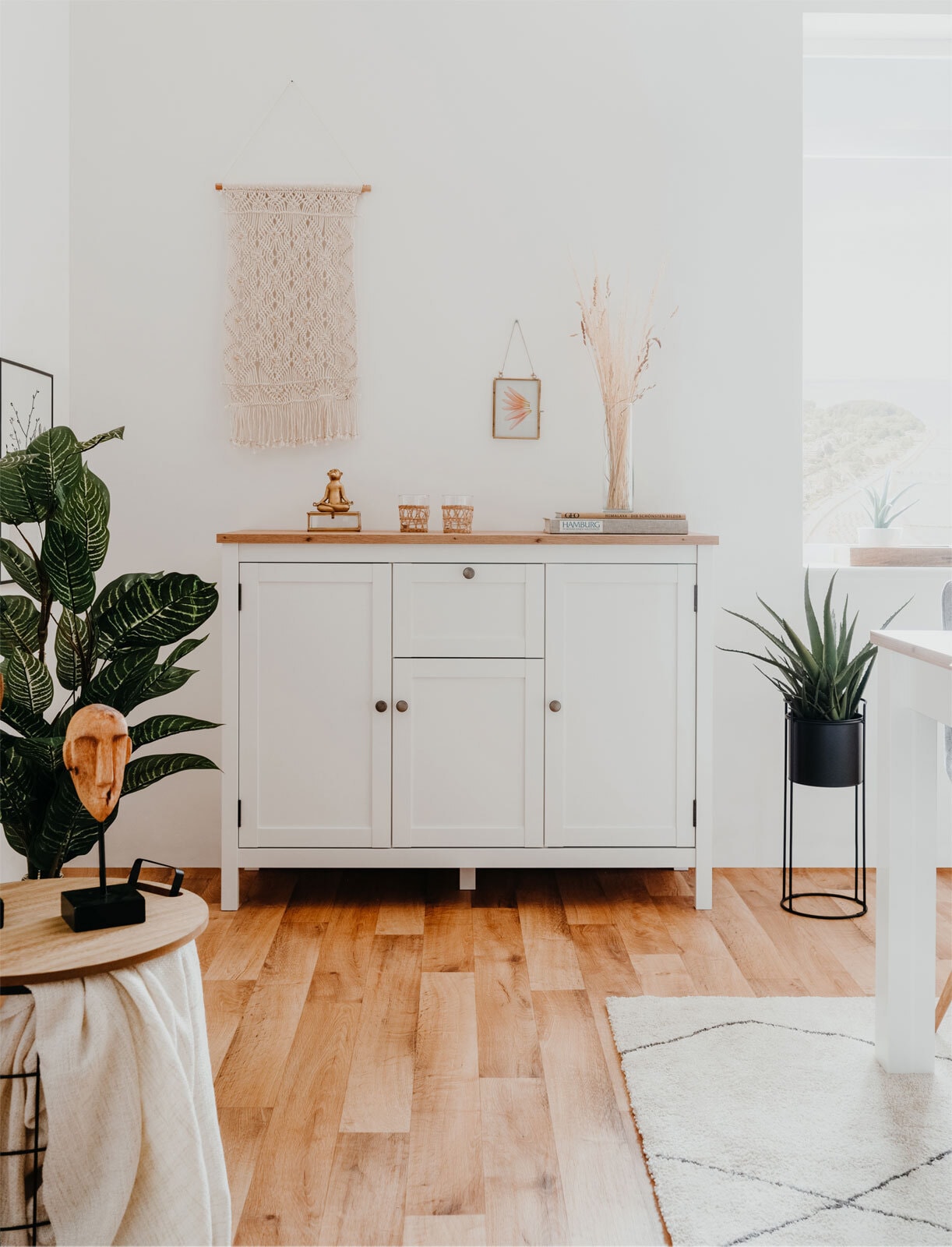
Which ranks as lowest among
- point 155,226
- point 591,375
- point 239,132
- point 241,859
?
point 241,859

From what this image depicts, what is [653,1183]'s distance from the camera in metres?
1.64

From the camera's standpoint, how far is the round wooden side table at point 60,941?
130 cm

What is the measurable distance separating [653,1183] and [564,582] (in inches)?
62.3

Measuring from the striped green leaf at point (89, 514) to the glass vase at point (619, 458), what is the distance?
4.90ft

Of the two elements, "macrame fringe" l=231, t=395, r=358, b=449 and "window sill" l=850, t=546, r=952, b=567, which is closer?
"macrame fringe" l=231, t=395, r=358, b=449

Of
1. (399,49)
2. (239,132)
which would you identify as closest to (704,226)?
(399,49)

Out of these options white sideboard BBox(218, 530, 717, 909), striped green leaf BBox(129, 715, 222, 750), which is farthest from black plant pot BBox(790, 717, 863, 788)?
striped green leaf BBox(129, 715, 222, 750)

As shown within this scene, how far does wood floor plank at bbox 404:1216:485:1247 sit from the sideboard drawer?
1.54 meters

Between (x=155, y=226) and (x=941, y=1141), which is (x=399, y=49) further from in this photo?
(x=941, y=1141)

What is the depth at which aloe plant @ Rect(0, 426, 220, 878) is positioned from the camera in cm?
193

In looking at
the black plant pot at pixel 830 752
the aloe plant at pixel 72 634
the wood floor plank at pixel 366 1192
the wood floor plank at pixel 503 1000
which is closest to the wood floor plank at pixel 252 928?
the wood floor plank at pixel 503 1000

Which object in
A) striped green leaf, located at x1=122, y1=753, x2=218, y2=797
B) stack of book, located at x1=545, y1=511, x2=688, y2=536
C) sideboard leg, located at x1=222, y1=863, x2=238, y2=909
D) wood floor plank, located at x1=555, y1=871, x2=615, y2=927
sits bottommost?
wood floor plank, located at x1=555, y1=871, x2=615, y2=927

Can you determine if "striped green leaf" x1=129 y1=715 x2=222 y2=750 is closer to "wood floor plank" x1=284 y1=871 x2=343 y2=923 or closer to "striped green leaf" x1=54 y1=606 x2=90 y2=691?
"striped green leaf" x1=54 y1=606 x2=90 y2=691

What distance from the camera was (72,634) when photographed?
2.03 meters
